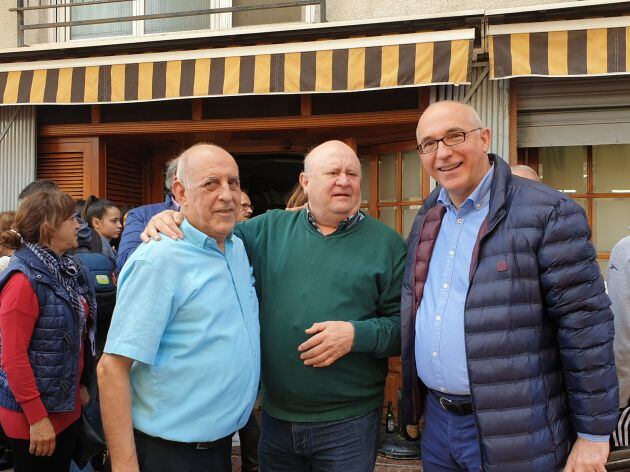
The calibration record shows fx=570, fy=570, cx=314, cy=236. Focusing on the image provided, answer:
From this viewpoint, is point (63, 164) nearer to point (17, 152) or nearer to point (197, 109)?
→ point (17, 152)

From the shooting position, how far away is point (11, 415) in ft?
9.17

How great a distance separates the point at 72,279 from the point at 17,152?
339 centimetres

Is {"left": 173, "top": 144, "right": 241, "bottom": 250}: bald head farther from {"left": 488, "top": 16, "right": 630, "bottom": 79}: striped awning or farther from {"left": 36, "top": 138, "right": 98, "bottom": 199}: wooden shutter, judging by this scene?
{"left": 36, "top": 138, "right": 98, "bottom": 199}: wooden shutter

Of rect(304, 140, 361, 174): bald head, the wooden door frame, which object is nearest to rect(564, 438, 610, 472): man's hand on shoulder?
rect(304, 140, 361, 174): bald head

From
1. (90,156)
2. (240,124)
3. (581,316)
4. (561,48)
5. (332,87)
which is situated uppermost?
(561,48)

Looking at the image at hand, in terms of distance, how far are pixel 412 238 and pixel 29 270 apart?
185cm

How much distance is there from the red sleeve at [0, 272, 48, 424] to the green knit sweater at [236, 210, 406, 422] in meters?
1.17

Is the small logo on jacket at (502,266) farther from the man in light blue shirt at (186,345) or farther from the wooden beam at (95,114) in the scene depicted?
the wooden beam at (95,114)

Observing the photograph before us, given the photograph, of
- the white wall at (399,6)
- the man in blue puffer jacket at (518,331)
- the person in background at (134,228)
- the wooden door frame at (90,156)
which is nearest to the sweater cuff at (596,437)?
the man in blue puffer jacket at (518,331)

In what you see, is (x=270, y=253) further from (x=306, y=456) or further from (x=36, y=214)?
(x=36, y=214)

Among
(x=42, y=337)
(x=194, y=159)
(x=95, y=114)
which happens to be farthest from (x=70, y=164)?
(x=194, y=159)

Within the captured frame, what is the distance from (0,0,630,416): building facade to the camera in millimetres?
4207

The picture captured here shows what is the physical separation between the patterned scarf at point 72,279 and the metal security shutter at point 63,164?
3.04 m

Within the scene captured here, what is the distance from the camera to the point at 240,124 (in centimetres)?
540
